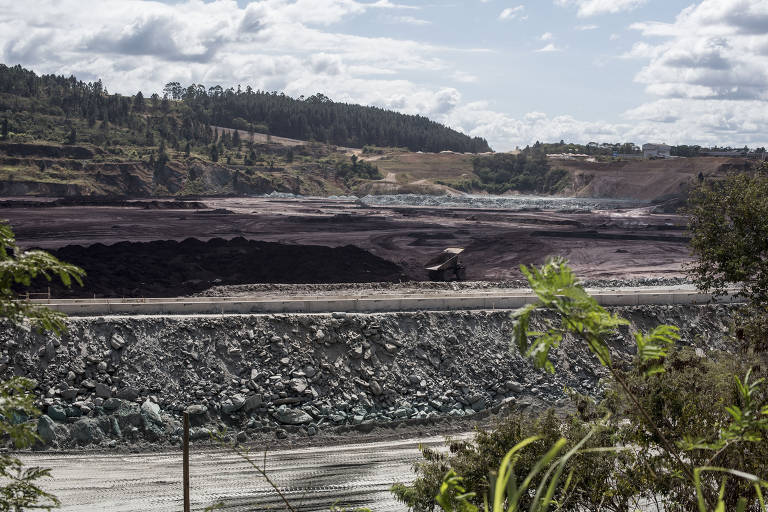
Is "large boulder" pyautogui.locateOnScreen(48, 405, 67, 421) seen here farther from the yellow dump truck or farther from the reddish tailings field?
the yellow dump truck

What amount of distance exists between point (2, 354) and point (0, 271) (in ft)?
82.7

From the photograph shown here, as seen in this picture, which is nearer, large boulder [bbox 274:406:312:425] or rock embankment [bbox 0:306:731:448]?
rock embankment [bbox 0:306:731:448]

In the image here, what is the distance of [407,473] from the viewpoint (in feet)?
80.8

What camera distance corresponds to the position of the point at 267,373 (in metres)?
30.0

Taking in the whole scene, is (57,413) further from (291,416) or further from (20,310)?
(20,310)

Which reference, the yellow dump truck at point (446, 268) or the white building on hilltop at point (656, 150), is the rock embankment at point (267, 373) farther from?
the white building on hilltop at point (656, 150)

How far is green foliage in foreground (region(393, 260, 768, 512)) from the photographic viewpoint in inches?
171

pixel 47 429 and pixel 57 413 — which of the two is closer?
pixel 47 429

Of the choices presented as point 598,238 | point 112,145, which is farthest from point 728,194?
point 112,145

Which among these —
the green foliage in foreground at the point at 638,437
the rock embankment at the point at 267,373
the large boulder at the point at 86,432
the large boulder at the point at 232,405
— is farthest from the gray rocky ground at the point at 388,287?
the green foliage in foreground at the point at 638,437

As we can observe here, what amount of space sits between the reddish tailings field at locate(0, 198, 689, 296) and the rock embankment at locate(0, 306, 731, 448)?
35.2 feet

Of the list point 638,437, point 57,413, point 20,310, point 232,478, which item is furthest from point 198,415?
point 20,310

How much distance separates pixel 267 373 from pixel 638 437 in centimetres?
2047

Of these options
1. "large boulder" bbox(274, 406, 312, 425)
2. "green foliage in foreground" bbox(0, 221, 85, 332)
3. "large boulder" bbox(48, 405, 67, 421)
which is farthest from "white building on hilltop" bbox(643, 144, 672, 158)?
"green foliage in foreground" bbox(0, 221, 85, 332)
